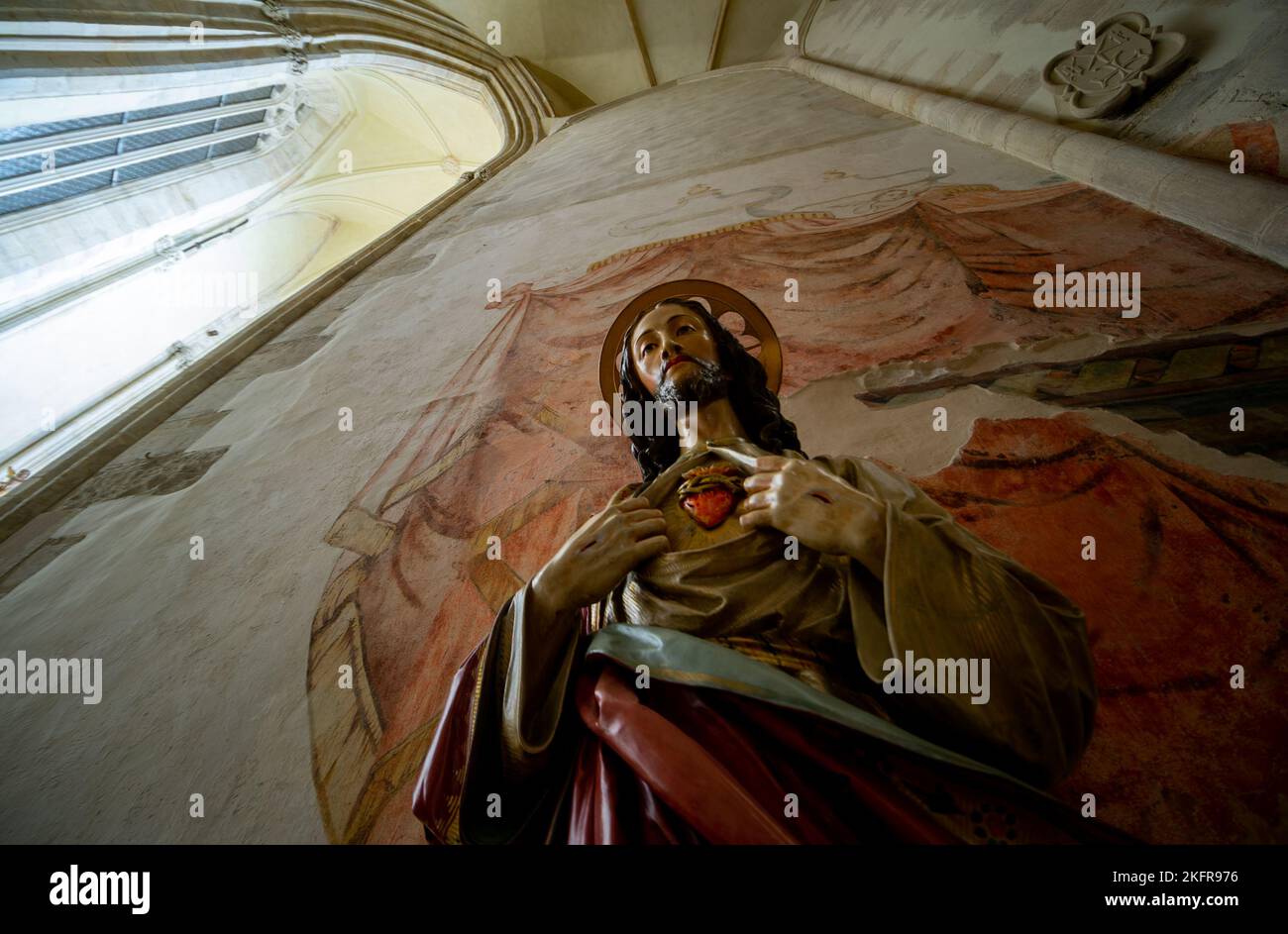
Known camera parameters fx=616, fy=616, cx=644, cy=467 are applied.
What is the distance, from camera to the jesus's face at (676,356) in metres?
1.80

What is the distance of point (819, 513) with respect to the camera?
1220 millimetres

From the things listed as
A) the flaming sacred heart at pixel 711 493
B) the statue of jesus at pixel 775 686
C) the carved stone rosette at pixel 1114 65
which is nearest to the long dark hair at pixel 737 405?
the flaming sacred heart at pixel 711 493

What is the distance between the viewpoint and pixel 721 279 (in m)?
3.38

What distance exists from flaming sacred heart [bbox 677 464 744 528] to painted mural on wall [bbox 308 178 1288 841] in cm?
75

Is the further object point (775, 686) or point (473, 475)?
point (473, 475)

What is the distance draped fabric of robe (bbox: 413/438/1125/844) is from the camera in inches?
36.2

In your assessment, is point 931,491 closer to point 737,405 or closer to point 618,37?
point 737,405

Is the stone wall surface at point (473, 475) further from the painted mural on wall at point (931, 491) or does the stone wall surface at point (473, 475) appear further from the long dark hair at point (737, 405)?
the long dark hair at point (737, 405)

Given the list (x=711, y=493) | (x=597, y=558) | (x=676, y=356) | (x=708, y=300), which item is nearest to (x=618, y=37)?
(x=708, y=300)

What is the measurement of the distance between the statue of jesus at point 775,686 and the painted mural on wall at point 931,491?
0.50m

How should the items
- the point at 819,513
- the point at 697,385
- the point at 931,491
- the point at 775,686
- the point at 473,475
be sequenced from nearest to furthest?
the point at 775,686
the point at 819,513
the point at 697,385
the point at 931,491
the point at 473,475

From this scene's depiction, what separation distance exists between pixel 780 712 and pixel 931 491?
116 cm
